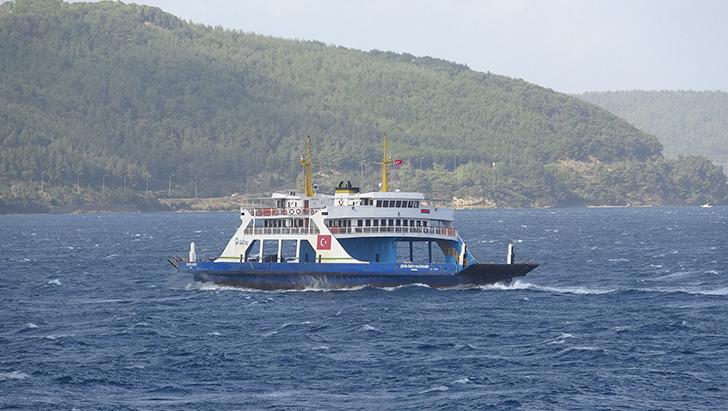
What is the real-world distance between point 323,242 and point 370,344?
76.0 ft

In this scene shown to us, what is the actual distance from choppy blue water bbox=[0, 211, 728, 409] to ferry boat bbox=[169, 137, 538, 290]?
3.61 ft

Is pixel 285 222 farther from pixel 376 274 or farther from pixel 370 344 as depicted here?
pixel 370 344

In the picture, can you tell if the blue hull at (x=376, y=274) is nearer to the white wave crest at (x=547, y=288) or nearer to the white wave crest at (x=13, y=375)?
the white wave crest at (x=547, y=288)

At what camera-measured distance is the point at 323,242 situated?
87.2 meters

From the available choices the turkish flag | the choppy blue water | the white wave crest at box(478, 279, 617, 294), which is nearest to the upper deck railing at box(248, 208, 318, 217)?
the turkish flag

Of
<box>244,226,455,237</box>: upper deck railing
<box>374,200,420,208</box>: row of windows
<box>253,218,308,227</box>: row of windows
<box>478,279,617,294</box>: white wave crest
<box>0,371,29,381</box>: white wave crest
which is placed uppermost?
<box>374,200,420,208</box>: row of windows

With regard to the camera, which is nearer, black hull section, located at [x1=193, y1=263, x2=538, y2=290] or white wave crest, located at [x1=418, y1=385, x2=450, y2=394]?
white wave crest, located at [x1=418, y1=385, x2=450, y2=394]

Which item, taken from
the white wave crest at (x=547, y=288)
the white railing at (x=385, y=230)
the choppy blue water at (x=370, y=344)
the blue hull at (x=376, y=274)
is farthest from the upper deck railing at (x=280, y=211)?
the white wave crest at (x=547, y=288)

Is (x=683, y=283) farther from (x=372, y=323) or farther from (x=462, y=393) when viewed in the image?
(x=462, y=393)

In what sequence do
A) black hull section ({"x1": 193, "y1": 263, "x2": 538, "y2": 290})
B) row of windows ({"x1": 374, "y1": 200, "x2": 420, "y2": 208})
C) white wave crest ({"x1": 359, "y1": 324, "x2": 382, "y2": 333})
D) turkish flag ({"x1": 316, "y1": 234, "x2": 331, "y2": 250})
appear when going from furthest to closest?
row of windows ({"x1": 374, "y1": 200, "x2": 420, "y2": 208}), turkish flag ({"x1": 316, "y1": 234, "x2": 331, "y2": 250}), black hull section ({"x1": 193, "y1": 263, "x2": 538, "y2": 290}), white wave crest ({"x1": 359, "y1": 324, "x2": 382, "y2": 333})

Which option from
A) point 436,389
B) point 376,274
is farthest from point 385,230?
point 436,389

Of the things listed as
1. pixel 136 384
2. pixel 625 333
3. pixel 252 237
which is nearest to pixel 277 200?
pixel 252 237

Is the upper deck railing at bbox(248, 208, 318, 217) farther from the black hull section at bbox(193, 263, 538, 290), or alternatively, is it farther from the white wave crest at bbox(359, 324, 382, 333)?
the white wave crest at bbox(359, 324, 382, 333)

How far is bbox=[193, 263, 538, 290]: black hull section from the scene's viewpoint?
85938 millimetres
